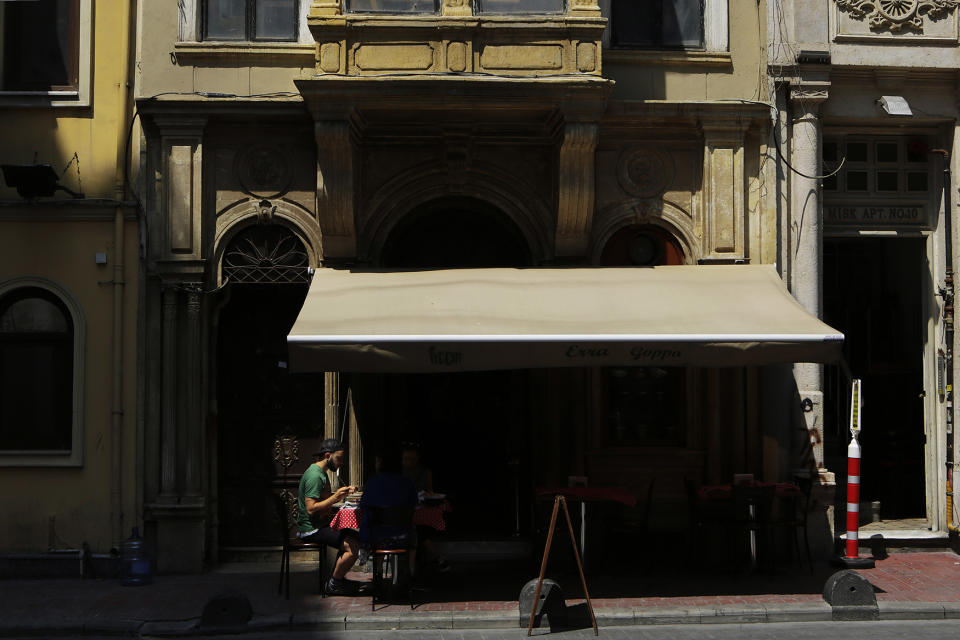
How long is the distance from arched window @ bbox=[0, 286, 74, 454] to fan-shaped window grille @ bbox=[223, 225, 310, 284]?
1914mm

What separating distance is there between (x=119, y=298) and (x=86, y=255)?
2.00 feet

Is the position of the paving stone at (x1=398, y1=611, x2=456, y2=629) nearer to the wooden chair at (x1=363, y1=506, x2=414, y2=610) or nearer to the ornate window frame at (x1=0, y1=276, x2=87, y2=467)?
the wooden chair at (x1=363, y1=506, x2=414, y2=610)

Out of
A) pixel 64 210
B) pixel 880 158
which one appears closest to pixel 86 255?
pixel 64 210

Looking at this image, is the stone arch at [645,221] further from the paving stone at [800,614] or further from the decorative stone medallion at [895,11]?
the paving stone at [800,614]

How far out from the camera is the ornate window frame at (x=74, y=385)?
12031 mm

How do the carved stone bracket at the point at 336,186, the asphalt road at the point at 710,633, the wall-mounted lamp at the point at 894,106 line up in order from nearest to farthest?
1. the asphalt road at the point at 710,633
2. the carved stone bracket at the point at 336,186
3. the wall-mounted lamp at the point at 894,106

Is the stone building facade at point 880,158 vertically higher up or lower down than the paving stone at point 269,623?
higher up

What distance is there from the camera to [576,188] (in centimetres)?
1201

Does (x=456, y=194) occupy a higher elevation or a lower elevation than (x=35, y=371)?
higher

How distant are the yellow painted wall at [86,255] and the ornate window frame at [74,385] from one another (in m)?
0.05

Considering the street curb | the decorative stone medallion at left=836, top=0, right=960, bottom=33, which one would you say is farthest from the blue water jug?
the decorative stone medallion at left=836, top=0, right=960, bottom=33

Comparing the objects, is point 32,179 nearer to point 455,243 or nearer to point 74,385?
point 74,385

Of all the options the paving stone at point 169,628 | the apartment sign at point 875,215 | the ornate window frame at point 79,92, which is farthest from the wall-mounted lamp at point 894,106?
the paving stone at point 169,628

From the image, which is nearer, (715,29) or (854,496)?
(854,496)
